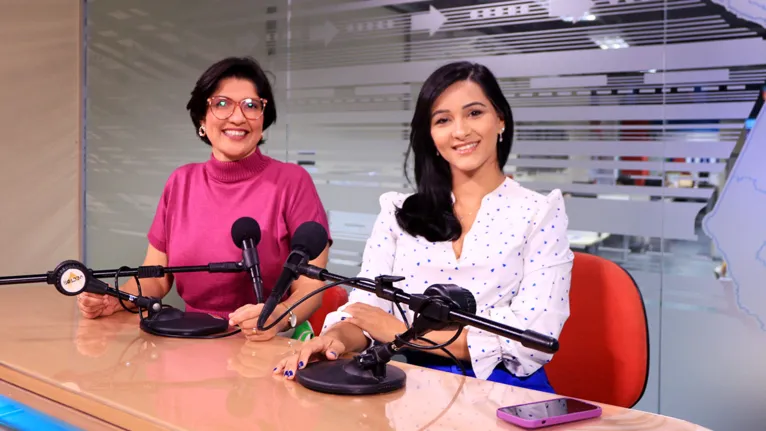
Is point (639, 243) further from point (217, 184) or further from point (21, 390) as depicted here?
point (21, 390)

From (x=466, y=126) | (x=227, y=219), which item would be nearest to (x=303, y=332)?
(x=227, y=219)

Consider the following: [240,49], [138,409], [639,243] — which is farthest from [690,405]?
[240,49]

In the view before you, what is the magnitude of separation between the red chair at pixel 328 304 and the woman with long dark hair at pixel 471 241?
14.6 inches

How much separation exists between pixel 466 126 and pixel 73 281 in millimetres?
1153

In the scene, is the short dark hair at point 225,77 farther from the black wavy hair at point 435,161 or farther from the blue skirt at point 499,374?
the blue skirt at point 499,374

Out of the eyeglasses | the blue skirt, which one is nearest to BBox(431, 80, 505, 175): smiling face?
the blue skirt

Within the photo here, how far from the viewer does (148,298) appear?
211cm

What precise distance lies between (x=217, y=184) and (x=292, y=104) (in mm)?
1621

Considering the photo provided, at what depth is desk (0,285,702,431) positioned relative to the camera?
1312 millimetres

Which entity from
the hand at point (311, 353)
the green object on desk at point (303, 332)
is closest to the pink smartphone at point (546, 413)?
the hand at point (311, 353)

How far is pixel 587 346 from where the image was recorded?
2184mm

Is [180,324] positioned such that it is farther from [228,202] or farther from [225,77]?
[225,77]

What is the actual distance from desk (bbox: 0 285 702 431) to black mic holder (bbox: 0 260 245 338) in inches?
2.1

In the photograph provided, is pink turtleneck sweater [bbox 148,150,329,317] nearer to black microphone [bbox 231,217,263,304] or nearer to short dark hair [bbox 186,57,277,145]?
short dark hair [bbox 186,57,277,145]
